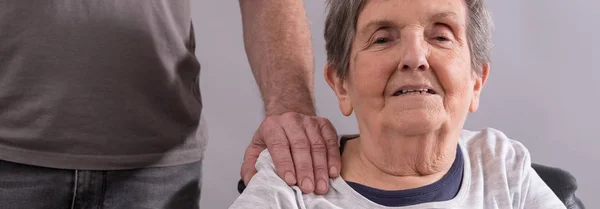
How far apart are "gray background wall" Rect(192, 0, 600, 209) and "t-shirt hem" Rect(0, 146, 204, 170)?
1.18 meters

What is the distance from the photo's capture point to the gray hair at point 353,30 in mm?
1496

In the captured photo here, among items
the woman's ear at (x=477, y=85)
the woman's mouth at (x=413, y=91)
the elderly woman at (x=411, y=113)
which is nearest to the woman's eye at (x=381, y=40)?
the elderly woman at (x=411, y=113)

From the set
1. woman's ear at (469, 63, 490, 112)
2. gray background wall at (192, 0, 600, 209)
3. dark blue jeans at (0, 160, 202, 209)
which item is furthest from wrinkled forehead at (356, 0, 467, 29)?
gray background wall at (192, 0, 600, 209)

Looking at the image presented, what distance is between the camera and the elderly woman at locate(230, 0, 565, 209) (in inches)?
55.0

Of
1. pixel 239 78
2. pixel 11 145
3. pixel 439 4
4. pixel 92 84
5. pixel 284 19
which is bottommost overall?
pixel 239 78

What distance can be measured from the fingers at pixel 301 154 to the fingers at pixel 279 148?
0.01m

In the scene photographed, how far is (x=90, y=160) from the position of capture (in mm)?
1532

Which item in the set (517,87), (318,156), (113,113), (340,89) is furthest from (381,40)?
(517,87)

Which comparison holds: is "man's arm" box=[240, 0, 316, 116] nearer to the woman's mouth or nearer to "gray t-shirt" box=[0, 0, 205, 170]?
"gray t-shirt" box=[0, 0, 205, 170]

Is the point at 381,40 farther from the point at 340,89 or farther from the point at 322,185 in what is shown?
the point at 322,185

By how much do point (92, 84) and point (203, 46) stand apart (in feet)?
4.42

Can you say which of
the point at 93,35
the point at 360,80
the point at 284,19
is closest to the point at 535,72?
the point at 284,19

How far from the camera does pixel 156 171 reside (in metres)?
1.66

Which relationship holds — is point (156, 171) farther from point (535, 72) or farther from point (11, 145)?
point (535, 72)
